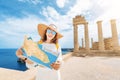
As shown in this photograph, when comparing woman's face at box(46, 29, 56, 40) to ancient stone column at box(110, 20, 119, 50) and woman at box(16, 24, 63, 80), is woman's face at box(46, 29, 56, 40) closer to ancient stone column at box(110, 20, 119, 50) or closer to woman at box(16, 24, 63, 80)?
woman at box(16, 24, 63, 80)

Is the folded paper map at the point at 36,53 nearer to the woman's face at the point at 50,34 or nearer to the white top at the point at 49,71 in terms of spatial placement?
the white top at the point at 49,71

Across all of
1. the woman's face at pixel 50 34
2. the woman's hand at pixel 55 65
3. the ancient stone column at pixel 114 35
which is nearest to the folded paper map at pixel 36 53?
the woman's hand at pixel 55 65

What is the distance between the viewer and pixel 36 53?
2.52 m

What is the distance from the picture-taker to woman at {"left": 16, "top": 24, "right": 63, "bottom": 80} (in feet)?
8.29

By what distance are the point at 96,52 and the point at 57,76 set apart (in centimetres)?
1284

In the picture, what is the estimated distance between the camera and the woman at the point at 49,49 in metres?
2.53

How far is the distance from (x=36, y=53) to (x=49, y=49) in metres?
0.27

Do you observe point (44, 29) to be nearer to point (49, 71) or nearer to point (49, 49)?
point (49, 49)

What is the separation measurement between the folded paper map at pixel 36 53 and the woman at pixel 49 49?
0.08 m

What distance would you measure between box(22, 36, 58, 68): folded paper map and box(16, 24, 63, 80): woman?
0.08 m

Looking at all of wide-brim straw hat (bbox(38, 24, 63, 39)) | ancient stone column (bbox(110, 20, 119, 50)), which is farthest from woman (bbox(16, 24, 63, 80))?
ancient stone column (bbox(110, 20, 119, 50))

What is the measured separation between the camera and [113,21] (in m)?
16.8

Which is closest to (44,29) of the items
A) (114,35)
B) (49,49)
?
(49,49)

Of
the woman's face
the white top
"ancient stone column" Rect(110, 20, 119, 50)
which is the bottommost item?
the white top
